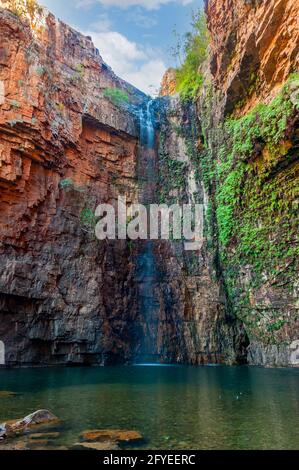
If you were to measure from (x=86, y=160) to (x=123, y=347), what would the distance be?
8.93m

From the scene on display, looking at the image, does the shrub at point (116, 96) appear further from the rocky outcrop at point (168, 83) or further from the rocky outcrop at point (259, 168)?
the rocky outcrop at point (168, 83)

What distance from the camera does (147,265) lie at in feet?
63.5

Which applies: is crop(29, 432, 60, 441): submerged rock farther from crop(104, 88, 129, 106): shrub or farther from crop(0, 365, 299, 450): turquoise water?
crop(104, 88, 129, 106): shrub

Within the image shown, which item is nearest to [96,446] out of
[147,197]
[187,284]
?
[187,284]

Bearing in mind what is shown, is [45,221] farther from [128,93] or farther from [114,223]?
[128,93]

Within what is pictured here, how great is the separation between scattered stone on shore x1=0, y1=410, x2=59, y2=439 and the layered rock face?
10.1m

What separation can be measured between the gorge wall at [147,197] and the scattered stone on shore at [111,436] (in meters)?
10.4

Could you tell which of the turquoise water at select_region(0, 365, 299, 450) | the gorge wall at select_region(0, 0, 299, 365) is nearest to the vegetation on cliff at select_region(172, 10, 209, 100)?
the gorge wall at select_region(0, 0, 299, 365)

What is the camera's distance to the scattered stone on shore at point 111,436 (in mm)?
4883

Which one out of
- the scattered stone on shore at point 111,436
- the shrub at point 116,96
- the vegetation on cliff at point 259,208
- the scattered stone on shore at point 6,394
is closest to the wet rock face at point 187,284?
the vegetation on cliff at point 259,208

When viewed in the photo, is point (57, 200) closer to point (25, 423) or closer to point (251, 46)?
point (251, 46)

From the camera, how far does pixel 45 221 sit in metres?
16.9

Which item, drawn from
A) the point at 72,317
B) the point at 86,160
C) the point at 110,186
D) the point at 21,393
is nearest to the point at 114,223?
the point at 110,186
